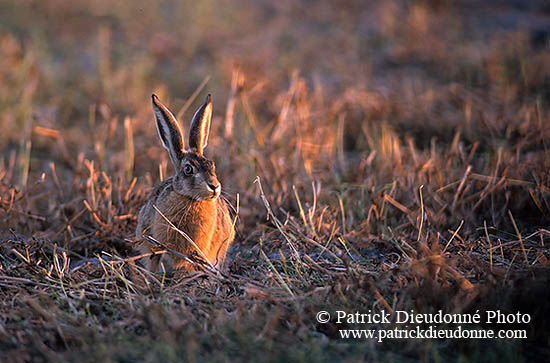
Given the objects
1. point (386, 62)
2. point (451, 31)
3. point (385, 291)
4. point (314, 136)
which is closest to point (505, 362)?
point (385, 291)

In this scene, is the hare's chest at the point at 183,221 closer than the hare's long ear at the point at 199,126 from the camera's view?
Yes

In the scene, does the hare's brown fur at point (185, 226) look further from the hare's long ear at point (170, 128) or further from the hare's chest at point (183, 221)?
the hare's long ear at point (170, 128)

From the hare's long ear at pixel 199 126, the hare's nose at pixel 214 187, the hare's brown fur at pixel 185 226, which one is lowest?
the hare's brown fur at pixel 185 226

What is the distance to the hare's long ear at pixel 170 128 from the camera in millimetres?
3734

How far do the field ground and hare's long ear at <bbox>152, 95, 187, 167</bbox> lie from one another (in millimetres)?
459

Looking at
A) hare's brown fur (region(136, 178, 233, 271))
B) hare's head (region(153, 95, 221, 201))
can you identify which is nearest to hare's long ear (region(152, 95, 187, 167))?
hare's head (region(153, 95, 221, 201))

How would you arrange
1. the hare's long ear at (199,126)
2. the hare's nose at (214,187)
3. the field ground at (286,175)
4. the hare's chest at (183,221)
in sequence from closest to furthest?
the field ground at (286,175) < the hare's nose at (214,187) < the hare's chest at (183,221) < the hare's long ear at (199,126)

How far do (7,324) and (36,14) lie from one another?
861 centimetres

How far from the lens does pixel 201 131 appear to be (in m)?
3.87

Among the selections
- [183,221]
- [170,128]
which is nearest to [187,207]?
[183,221]

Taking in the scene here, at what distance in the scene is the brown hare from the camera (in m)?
3.57

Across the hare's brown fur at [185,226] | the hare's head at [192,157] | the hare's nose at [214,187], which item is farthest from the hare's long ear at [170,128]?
the hare's nose at [214,187]

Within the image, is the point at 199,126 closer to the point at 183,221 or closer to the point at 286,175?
the point at 183,221

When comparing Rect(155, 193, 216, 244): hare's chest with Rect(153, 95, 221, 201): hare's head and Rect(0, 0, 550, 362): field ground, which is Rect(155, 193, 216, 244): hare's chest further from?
Rect(0, 0, 550, 362): field ground
